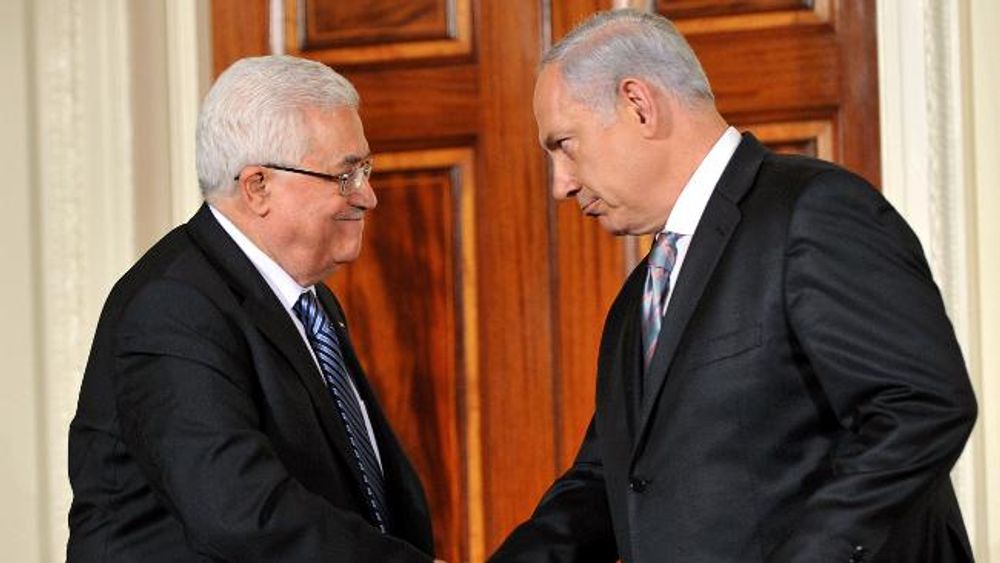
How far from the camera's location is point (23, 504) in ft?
13.6

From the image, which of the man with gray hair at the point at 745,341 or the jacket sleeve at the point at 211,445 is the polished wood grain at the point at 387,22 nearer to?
the man with gray hair at the point at 745,341

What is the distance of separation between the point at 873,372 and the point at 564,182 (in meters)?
0.67

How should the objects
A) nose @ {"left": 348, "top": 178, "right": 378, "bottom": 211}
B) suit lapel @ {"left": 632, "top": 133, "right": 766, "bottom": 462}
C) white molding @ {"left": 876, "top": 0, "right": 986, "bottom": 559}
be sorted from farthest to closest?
white molding @ {"left": 876, "top": 0, "right": 986, "bottom": 559} → nose @ {"left": 348, "top": 178, "right": 378, "bottom": 211} → suit lapel @ {"left": 632, "top": 133, "right": 766, "bottom": 462}

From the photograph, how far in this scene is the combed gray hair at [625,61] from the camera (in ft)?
9.16

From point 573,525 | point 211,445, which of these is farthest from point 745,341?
point 211,445

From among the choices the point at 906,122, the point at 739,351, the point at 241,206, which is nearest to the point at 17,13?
the point at 241,206

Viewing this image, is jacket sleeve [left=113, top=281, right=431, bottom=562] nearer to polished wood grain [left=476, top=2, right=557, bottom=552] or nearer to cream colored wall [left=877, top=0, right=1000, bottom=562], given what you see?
polished wood grain [left=476, top=2, right=557, bottom=552]

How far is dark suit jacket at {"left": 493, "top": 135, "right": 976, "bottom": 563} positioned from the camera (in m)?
2.42

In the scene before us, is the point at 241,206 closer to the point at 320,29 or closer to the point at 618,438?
the point at 618,438

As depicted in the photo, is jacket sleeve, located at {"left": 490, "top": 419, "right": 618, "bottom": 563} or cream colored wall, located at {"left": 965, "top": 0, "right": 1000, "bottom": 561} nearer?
jacket sleeve, located at {"left": 490, "top": 419, "right": 618, "bottom": 563}

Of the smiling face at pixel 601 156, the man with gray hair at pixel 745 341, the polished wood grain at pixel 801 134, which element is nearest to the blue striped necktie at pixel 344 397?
the man with gray hair at pixel 745 341

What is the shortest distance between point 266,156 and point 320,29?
1.27 meters

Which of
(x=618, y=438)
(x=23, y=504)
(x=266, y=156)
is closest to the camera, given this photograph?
(x=618, y=438)

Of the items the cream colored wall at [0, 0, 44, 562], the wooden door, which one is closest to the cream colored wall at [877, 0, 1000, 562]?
the wooden door
